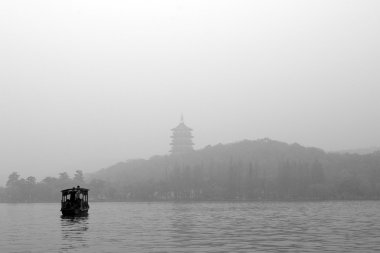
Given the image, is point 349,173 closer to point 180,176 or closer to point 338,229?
point 180,176

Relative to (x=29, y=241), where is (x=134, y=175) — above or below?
above

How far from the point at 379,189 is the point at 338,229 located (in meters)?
105

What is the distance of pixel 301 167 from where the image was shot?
140 meters

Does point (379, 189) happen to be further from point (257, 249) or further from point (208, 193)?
point (257, 249)

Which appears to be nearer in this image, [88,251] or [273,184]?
[88,251]

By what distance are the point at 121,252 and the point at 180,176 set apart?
122227 mm

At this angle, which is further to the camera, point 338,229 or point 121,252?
point 338,229

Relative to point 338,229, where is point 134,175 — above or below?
above

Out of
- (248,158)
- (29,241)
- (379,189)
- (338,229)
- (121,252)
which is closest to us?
(121,252)

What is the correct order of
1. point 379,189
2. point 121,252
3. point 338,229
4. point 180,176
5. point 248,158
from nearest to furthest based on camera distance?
point 121,252 → point 338,229 → point 379,189 → point 180,176 → point 248,158

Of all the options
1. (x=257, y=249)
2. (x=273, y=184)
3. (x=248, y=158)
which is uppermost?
(x=248, y=158)

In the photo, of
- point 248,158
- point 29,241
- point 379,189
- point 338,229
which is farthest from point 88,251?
point 248,158

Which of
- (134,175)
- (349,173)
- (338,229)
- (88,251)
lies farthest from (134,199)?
(88,251)

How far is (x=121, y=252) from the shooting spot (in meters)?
26.9
